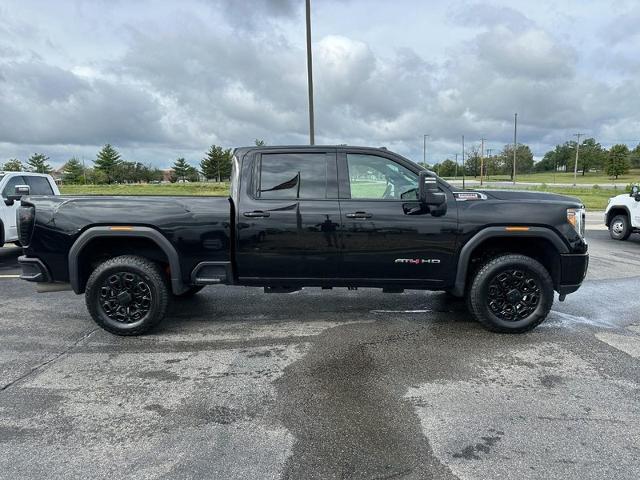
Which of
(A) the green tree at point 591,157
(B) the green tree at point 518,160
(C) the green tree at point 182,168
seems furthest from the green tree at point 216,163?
(A) the green tree at point 591,157

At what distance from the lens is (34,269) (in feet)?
15.0

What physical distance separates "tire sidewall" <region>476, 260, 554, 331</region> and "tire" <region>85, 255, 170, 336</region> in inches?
125

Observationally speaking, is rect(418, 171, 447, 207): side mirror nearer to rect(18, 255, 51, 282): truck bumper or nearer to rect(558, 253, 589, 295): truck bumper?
rect(558, 253, 589, 295): truck bumper

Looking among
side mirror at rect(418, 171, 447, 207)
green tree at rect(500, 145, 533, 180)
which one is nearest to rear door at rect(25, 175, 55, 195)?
side mirror at rect(418, 171, 447, 207)

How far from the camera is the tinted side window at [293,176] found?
462 cm

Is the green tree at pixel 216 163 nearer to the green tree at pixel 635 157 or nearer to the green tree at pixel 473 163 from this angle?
the green tree at pixel 473 163

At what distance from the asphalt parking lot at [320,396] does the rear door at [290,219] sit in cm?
71

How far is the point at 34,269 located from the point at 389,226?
11.7 feet

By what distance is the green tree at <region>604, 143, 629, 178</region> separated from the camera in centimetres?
9369

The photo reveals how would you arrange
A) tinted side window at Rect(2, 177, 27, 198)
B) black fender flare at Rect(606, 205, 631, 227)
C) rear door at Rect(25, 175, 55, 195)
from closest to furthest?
tinted side window at Rect(2, 177, 27, 198)
rear door at Rect(25, 175, 55, 195)
black fender flare at Rect(606, 205, 631, 227)

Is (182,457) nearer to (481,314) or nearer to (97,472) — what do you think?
(97,472)

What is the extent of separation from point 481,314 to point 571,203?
144cm

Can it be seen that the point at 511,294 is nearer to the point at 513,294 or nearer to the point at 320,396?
the point at 513,294

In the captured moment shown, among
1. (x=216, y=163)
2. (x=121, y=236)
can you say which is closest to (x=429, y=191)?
(x=121, y=236)
